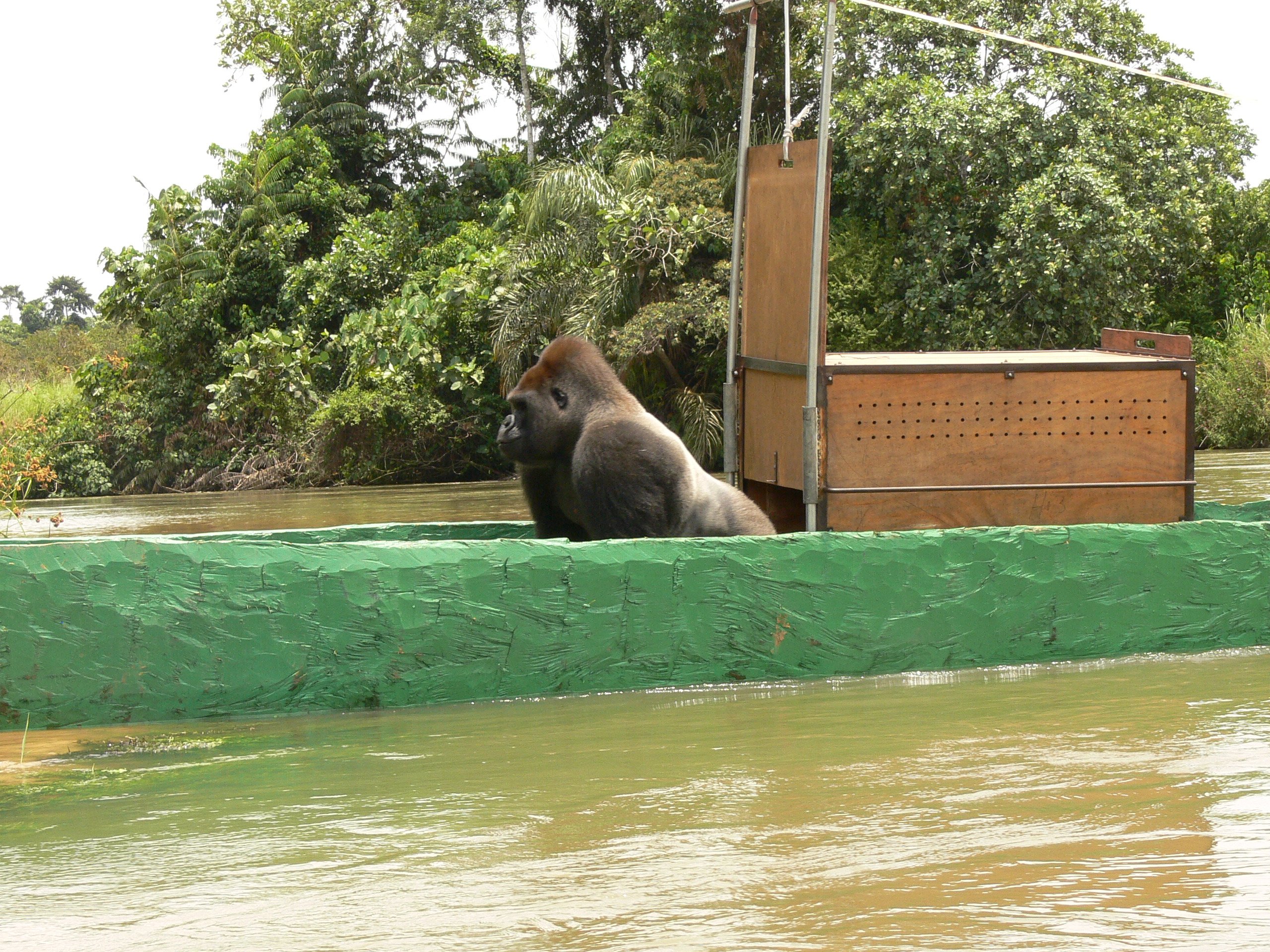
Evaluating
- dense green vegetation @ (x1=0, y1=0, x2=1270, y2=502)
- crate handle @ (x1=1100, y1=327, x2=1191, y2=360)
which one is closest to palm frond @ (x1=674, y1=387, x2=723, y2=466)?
dense green vegetation @ (x1=0, y1=0, x2=1270, y2=502)

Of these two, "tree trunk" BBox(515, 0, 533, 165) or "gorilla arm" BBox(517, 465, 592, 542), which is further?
"tree trunk" BBox(515, 0, 533, 165)

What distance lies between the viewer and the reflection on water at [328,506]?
1395cm

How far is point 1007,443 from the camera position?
5.03m

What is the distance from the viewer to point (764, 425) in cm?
582

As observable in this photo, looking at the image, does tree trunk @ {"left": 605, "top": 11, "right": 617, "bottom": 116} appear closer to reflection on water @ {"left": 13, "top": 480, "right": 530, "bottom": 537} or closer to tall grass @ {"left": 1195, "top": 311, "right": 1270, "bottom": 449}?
reflection on water @ {"left": 13, "top": 480, "right": 530, "bottom": 537}

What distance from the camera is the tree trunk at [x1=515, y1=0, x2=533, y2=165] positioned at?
30812mm

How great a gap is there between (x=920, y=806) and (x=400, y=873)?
1.17 m

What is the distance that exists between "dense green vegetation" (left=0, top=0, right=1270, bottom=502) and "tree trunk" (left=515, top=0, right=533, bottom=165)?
12 cm

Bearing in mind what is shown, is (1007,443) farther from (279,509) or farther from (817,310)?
(279,509)

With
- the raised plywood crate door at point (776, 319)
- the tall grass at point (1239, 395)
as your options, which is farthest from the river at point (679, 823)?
the tall grass at point (1239, 395)

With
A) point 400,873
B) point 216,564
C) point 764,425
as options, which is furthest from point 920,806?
point 764,425

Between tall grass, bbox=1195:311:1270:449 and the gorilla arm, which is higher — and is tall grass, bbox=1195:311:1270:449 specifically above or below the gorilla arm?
above

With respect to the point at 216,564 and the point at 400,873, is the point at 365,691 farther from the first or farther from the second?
the point at 400,873

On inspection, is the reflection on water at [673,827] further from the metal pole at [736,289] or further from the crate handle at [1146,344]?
the metal pole at [736,289]
